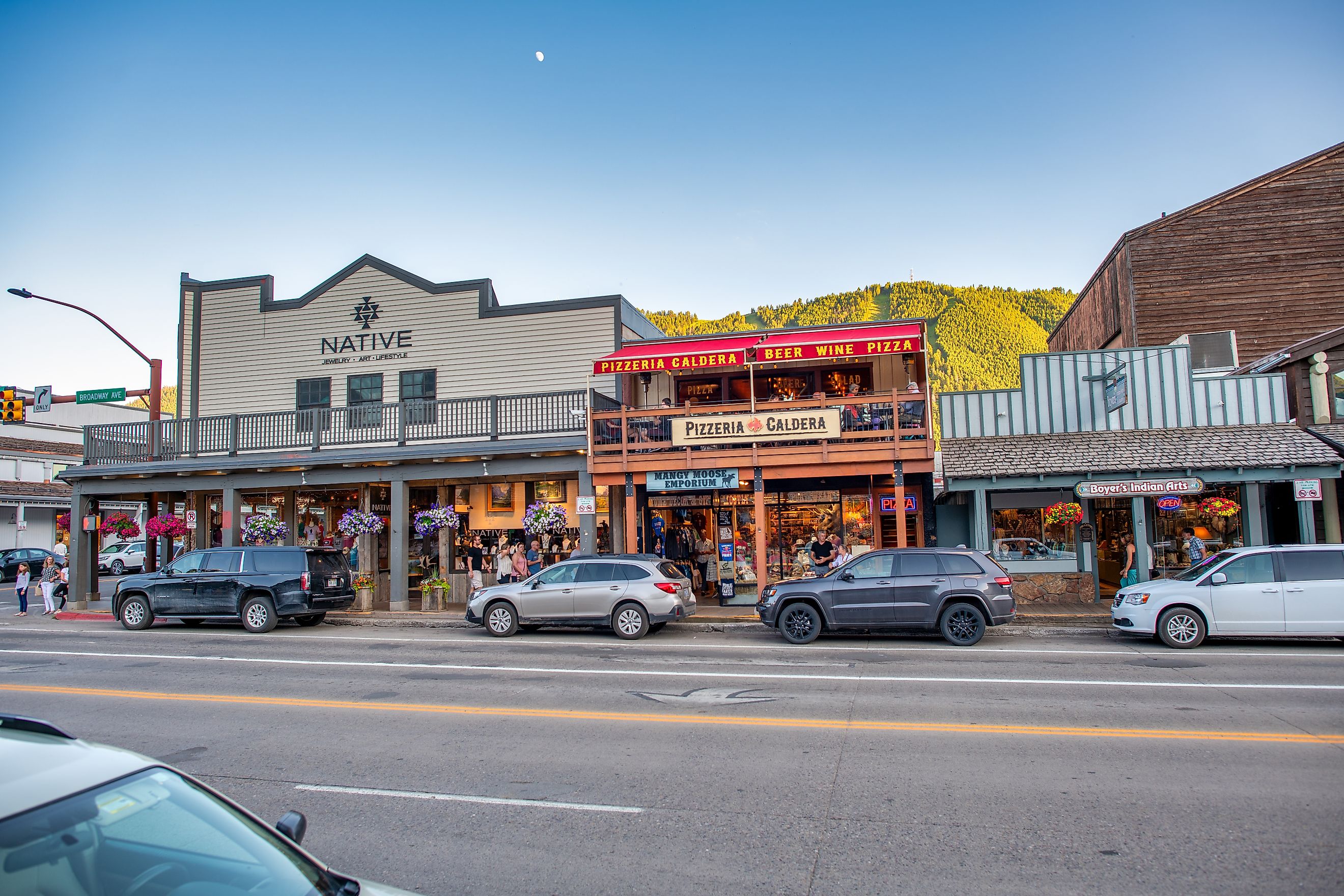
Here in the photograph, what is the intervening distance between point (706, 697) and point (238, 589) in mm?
12205

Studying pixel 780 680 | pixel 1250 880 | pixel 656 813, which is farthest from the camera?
pixel 780 680

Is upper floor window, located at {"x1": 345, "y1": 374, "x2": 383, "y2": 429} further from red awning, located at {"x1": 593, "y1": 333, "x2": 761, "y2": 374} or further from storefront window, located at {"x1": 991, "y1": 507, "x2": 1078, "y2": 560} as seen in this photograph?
storefront window, located at {"x1": 991, "y1": 507, "x2": 1078, "y2": 560}

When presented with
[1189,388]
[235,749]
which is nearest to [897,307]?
[1189,388]

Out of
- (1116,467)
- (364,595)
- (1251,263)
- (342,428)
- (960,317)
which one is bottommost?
(364,595)

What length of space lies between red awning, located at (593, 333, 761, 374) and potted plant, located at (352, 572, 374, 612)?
8.02 meters

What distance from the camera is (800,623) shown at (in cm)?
1420

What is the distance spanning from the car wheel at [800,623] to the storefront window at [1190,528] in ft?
31.6

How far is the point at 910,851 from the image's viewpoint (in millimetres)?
5102

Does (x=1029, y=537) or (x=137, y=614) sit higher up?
(x=1029, y=537)

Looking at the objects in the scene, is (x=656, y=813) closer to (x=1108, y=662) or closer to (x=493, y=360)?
(x=1108, y=662)

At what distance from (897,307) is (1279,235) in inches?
2702

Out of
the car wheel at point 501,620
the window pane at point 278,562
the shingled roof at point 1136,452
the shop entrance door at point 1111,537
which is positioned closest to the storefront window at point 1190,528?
the shop entrance door at point 1111,537

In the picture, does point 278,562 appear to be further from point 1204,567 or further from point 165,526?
point 1204,567

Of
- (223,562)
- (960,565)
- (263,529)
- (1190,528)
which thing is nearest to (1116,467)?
(1190,528)
